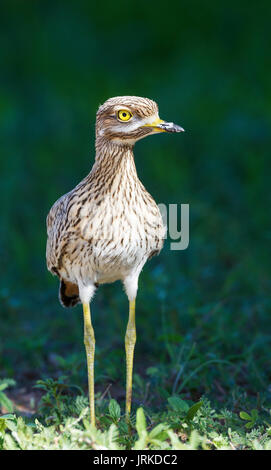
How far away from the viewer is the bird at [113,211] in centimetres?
309

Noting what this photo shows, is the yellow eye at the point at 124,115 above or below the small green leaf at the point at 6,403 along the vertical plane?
above

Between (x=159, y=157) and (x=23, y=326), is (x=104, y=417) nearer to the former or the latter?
(x=23, y=326)

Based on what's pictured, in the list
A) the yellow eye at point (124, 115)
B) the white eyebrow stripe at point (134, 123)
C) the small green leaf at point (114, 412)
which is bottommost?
the small green leaf at point (114, 412)

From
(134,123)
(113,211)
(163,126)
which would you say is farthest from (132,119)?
(113,211)

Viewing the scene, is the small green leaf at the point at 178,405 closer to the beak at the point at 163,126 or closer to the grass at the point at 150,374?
the grass at the point at 150,374

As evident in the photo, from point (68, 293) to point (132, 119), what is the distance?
114 cm

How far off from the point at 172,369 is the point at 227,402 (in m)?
0.39

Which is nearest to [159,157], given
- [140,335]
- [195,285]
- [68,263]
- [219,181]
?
[219,181]

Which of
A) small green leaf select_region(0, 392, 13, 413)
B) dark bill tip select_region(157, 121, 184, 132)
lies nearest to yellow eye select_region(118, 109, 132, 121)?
dark bill tip select_region(157, 121, 184, 132)

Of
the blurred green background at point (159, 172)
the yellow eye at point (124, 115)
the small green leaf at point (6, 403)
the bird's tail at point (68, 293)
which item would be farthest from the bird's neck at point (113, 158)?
the small green leaf at point (6, 403)

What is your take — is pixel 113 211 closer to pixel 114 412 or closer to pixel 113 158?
pixel 113 158

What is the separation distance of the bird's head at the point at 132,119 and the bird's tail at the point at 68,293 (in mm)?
954

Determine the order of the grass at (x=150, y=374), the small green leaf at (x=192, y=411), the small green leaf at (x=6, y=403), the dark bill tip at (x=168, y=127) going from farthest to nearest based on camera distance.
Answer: the small green leaf at (x=6, y=403)
the small green leaf at (x=192, y=411)
the grass at (x=150, y=374)
the dark bill tip at (x=168, y=127)

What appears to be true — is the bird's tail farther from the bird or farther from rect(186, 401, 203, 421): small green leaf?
rect(186, 401, 203, 421): small green leaf
